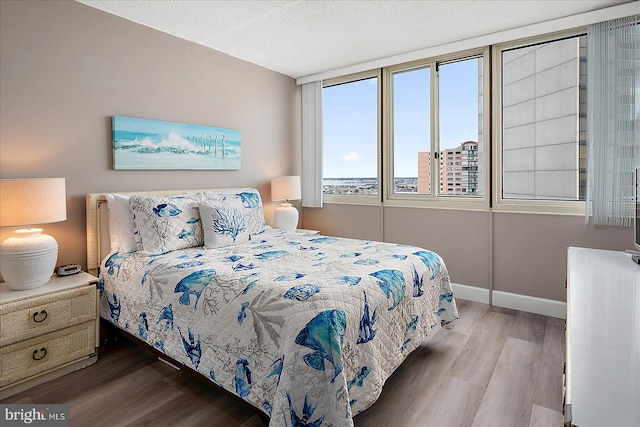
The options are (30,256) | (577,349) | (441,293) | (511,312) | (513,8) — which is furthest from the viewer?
(511,312)

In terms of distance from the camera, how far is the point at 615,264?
1.96 metres

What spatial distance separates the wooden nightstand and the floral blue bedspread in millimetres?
198

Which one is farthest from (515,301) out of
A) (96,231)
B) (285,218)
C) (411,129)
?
(96,231)

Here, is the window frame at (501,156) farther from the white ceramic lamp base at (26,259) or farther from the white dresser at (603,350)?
the white ceramic lamp base at (26,259)

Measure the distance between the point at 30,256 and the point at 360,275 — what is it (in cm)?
195

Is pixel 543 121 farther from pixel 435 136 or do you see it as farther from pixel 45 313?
pixel 45 313

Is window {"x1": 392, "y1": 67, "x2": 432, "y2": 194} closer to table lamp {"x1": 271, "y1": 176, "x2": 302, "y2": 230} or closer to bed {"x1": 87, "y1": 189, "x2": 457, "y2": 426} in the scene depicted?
table lamp {"x1": 271, "y1": 176, "x2": 302, "y2": 230}

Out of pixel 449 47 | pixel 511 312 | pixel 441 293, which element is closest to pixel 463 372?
pixel 441 293

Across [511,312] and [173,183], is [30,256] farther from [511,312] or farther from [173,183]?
[511,312]

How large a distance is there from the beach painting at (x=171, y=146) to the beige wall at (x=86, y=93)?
3.0 inches

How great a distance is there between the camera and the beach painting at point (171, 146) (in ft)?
9.44

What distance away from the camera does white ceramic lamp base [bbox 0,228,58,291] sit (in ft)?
6.88

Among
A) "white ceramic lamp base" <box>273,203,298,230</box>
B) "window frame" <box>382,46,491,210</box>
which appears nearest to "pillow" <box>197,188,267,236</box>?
"white ceramic lamp base" <box>273,203,298,230</box>

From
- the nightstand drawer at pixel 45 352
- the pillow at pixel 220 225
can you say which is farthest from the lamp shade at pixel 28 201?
the pillow at pixel 220 225
